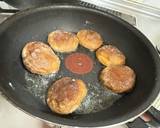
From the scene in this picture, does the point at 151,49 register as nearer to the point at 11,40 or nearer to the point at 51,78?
the point at 51,78

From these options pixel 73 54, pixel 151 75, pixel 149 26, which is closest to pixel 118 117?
pixel 151 75

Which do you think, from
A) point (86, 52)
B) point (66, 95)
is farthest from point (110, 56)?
point (66, 95)

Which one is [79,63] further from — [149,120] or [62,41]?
[149,120]

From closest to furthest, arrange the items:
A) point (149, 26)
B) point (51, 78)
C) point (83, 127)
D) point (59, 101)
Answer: point (83, 127) < point (59, 101) < point (51, 78) < point (149, 26)

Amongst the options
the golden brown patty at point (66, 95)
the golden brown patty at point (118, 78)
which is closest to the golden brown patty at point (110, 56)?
the golden brown patty at point (118, 78)

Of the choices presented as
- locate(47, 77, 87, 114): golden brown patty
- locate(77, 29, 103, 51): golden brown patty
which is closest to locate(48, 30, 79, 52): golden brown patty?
locate(77, 29, 103, 51): golden brown patty
